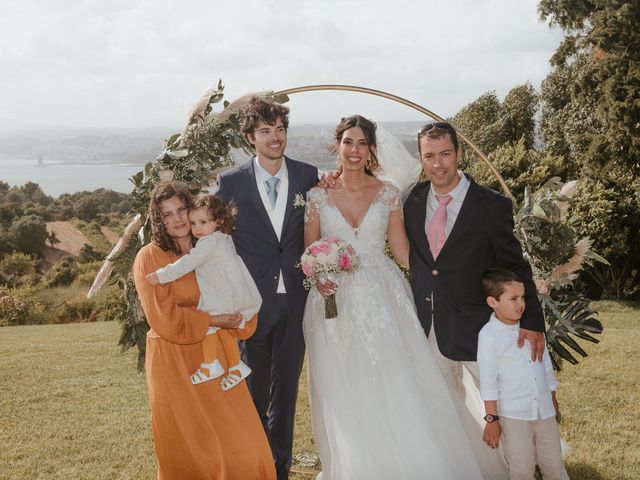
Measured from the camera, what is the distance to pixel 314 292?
5.00m

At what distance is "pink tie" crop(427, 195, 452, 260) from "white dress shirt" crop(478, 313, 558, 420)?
737 millimetres

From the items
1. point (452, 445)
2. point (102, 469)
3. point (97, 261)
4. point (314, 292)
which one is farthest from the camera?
point (97, 261)

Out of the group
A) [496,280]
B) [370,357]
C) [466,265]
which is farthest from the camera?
[370,357]

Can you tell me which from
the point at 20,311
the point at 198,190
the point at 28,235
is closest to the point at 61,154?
the point at 28,235

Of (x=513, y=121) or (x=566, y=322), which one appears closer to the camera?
(x=566, y=322)

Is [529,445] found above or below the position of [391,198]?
below

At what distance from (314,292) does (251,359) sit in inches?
27.8

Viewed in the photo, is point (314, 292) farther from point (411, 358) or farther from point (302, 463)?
point (302, 463)

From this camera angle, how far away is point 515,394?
409 centimetres

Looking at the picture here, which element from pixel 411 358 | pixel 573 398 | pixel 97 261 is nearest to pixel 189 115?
pixel 411 358

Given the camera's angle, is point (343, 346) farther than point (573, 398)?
No

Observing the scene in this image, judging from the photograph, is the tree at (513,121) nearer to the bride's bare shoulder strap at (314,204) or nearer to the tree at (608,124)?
the tree at (608,124)

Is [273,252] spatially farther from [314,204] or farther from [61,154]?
[61,154]

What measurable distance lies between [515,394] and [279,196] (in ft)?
7.24
